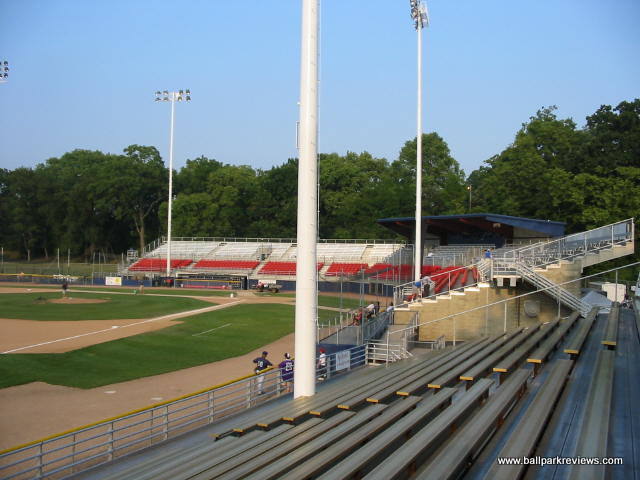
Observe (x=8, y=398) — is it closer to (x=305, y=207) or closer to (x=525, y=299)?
(x=305, y=207)

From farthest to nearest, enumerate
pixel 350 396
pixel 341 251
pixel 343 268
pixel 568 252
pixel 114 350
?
pixel 341 251 → pixel 343 268 → pixel 568 252 → pixel 114 350 → pixel 350 396

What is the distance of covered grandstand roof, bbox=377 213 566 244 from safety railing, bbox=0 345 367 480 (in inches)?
784

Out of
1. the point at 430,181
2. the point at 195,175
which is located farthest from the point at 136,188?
the point at 430,181

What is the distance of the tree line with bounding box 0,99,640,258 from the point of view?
200 ft

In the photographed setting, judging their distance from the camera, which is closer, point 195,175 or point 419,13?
point 419,13

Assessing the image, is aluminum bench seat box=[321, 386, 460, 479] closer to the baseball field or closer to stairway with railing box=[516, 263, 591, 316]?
the baseball field

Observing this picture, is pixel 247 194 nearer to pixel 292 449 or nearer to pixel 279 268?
pixel 279 268

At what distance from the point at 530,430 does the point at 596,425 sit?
2.68ft

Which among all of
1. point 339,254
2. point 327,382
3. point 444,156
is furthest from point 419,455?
point 444,156

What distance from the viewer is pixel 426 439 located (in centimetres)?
676

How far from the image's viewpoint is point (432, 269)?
38.4 meters

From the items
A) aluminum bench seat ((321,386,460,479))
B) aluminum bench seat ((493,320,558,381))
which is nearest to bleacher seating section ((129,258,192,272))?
aluminum bench seat ((493,320,558,381))

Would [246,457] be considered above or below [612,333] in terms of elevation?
below

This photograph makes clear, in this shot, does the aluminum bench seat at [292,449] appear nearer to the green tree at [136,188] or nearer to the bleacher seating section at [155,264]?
the bleacher seating section at [155,264]
